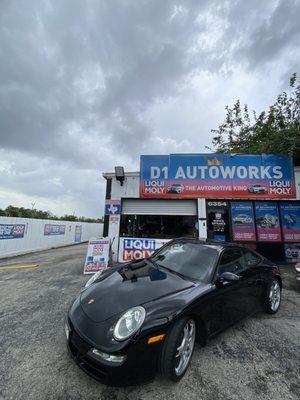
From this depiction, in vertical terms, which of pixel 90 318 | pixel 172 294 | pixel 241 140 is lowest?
pixel 90 318

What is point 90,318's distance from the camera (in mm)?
2168

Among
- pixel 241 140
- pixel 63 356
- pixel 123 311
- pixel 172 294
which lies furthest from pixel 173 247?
pixel 241 140

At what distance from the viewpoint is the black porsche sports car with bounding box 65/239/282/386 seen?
1.90 m

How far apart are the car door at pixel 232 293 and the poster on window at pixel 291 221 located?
5.74m

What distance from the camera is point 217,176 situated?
8461 millimetres

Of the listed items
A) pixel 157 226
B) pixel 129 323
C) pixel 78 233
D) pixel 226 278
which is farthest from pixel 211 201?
pixel 78 233

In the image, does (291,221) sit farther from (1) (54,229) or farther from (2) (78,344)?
(1) (54,229)

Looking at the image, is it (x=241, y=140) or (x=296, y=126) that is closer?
(x=296, y=126)

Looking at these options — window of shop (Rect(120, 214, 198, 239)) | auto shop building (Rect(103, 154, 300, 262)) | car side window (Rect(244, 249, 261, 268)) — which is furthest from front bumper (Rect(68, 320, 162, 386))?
window of shop (Rect(120, 214, 198, 239))

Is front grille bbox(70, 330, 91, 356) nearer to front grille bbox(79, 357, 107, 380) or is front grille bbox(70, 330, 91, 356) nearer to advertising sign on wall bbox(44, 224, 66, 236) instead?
front grille bbox(79, 357, 107, 380)

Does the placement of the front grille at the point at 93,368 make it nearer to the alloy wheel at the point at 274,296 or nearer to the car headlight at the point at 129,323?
the car headlight at the point at 129,323

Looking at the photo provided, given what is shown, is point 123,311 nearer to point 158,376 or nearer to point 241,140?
point 158,376

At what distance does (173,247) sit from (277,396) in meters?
2.18

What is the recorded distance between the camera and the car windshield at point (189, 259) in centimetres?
296
